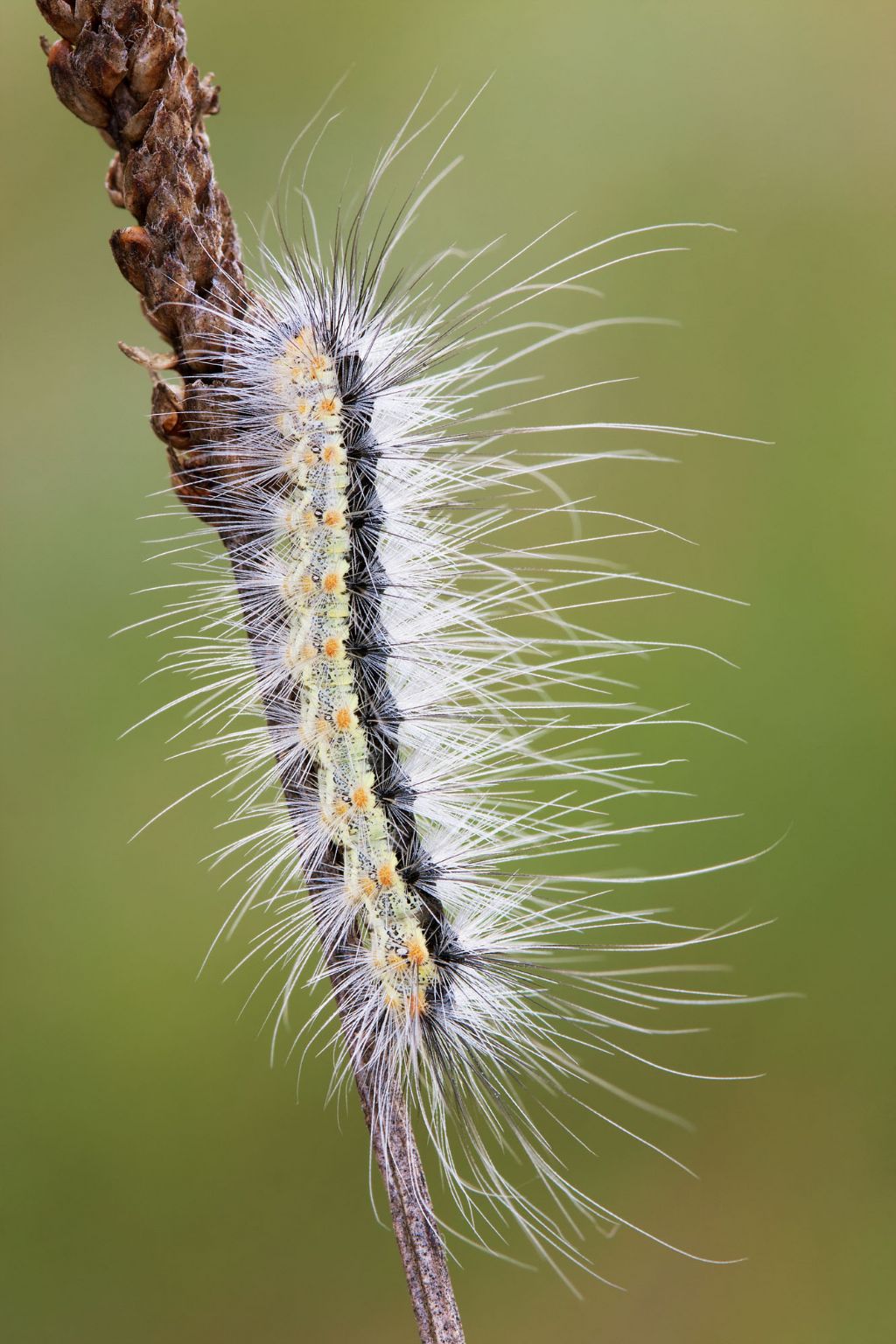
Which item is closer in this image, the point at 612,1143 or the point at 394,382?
the point at 394,382

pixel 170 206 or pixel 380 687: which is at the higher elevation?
pixel 170 206

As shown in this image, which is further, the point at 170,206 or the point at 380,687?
the point at 380,687

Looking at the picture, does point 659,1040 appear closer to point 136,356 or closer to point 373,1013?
point 373,1013

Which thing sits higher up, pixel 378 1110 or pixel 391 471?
pixel 391 471

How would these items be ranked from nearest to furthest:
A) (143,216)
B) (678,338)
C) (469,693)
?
(143,216), (469,693), (678,338)

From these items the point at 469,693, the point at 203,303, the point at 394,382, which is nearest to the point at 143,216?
the point at 203,303

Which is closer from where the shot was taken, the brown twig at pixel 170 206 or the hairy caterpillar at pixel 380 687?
the brown twig at pixel 170 206

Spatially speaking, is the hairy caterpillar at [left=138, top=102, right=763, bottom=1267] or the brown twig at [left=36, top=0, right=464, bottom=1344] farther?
the hairy caterpillar at [left=138, top=102, right=763, bottom=1267]

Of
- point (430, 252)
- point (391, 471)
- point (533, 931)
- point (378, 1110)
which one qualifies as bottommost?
point (378, 1110)
